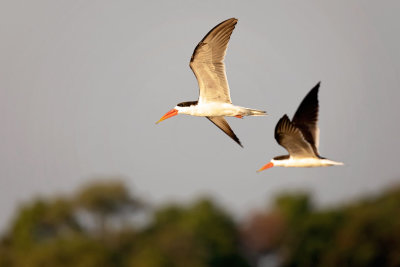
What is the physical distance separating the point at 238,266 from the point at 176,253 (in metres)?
5.66

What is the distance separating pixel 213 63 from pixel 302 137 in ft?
7.39

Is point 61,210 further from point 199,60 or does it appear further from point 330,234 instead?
point 199,60

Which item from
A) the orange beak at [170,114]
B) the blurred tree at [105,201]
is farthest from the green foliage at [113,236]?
the orange beak at [170,114]

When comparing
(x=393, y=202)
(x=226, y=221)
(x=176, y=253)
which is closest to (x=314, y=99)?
(x=176, y=253)

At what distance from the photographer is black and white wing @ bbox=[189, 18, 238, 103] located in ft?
54.6

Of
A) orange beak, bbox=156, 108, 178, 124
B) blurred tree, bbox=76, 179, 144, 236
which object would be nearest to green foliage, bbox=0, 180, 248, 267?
blurred tree, bbox=76, 179, 144, 236

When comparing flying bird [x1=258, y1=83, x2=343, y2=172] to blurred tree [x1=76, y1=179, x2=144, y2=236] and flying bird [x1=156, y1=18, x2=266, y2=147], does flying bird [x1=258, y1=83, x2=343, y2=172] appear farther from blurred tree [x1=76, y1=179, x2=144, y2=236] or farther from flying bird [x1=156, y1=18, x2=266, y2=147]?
blurred tree [x1=76, y1=179, x2=144, y2=236]

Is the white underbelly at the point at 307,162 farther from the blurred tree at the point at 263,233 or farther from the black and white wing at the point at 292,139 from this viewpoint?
the blurred tree at the point at 263,233

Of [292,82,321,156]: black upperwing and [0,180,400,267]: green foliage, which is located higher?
[292,82,321,156]: black upperwing

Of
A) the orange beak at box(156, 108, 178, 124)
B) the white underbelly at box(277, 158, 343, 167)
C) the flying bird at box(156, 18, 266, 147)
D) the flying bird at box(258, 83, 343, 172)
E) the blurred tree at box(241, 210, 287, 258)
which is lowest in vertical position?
the blurred tree at box(241, 210, 287, 258)

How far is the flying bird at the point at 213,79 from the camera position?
16.7 meters

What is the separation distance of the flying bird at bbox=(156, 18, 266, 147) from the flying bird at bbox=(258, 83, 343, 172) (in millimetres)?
837

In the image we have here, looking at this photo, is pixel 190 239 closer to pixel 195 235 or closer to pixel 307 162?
pixel 195 235

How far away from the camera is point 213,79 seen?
17.4 meters
